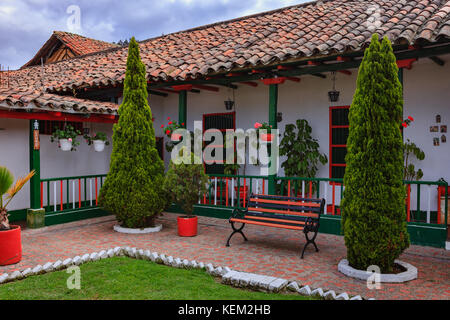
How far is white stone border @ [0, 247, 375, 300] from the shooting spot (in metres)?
4.31

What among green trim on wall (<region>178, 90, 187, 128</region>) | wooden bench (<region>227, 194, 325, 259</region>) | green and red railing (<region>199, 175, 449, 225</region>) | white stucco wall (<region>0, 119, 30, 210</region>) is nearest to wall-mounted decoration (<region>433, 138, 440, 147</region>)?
green and red railing (<region>199, 175, 449, 225</region>)

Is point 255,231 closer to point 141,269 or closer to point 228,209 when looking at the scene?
point 228,209

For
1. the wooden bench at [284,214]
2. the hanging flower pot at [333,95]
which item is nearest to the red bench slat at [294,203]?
the wooden bench at [284,214]

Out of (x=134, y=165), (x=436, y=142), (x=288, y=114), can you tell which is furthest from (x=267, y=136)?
(x=436, y=142)

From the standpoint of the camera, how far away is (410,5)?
8336 mm

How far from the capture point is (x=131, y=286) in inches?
178

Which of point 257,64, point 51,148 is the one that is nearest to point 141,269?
point 257,64

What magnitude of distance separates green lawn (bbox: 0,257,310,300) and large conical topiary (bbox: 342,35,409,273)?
4.42ft

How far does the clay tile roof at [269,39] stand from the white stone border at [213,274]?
4.29 metres

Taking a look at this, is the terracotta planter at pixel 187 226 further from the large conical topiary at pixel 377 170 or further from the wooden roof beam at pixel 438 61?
the wooden roof beam at pixel 438 61

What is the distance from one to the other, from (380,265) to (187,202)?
3818mm

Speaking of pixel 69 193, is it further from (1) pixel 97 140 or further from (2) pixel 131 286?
(2) pixel 131 286

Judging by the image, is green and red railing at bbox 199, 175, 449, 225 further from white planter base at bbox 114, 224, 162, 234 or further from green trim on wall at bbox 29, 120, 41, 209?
green trim on wall at bbox 29, 120, 41, 209

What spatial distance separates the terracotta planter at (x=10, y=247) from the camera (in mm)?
5523
